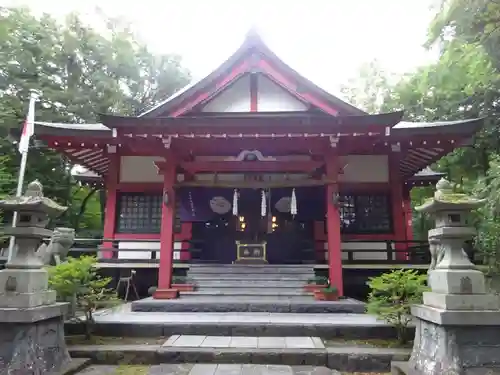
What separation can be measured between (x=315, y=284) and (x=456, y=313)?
18.2 feet

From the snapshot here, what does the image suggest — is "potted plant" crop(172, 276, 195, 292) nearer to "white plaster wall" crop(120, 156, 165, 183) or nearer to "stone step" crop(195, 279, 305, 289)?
"stone step" crop(195, 279, 305, 289)

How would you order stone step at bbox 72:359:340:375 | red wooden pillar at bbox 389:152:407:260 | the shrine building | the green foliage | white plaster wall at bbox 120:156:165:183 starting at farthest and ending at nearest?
white plaster wall at bbox 120:156:165:183 → red wooden pillar at bbox 389:152:407:260 → the shrine building → the green foliage → stone step at bbox 72:359:340:375

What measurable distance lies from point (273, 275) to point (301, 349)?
17.1 feet

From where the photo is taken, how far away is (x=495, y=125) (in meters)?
12.5

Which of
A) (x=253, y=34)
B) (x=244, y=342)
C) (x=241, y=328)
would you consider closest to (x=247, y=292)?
(x=241, y=328)

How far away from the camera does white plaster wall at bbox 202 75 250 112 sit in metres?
12.1

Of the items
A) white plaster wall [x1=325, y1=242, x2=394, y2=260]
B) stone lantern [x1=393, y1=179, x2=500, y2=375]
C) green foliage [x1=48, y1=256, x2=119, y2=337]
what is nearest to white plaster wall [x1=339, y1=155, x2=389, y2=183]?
white plaster wall [x1=325, y1=242, x2=394, y2=260]

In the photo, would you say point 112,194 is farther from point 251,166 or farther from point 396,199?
point 396,199

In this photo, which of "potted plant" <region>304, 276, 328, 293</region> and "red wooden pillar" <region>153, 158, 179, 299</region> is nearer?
"red wooden pillar" <region>153, 158, 179, 299</region>

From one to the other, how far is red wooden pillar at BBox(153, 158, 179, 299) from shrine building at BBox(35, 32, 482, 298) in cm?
3

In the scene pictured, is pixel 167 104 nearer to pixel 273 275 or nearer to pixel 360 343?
pixel 273 275

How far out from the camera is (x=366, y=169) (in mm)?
12133

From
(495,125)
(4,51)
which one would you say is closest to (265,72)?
(495,125)

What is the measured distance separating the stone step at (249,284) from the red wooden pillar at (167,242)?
41.0 inches
